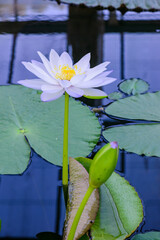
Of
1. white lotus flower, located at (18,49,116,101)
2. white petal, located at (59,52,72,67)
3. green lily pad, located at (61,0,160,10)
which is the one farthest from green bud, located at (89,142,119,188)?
green lily pad, located at (61,0,160,10)

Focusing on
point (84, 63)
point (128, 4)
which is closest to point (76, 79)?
point (84, 63)

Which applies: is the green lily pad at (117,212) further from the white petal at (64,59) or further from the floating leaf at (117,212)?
the white petal at (64,59)

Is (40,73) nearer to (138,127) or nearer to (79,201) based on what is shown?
(79,201)

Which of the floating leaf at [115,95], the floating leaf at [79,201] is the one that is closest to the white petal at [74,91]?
the floating leaf at [79,201]

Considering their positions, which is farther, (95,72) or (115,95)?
(115,95)

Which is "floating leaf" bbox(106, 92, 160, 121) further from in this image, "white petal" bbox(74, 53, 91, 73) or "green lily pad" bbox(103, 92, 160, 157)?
"white petal" bbox(74, 53, 91, 73)

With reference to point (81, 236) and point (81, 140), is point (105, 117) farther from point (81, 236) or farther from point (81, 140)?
point (81, 236)
